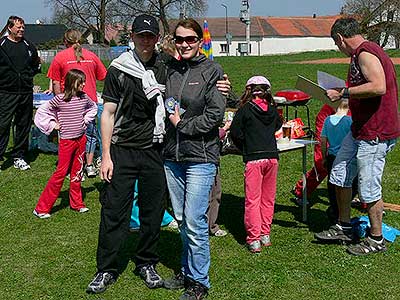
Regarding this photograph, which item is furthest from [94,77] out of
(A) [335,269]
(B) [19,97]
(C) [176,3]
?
(C) [176,3]

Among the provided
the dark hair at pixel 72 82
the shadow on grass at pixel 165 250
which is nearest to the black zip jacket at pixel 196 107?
the shadow on grass at pixel 165 250

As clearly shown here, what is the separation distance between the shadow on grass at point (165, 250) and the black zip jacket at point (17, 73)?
369cm

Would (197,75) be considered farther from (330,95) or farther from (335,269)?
(335,269)

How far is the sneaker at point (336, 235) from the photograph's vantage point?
527 centimetres

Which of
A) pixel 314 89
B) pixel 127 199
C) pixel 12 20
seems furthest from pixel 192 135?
pixel 12 20

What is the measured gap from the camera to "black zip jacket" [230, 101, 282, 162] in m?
5.15

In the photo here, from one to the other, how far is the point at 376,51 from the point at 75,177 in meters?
3.38

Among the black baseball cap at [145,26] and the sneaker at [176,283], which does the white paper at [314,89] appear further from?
the sneaker at [176,283]

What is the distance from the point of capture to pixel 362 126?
15.9 ft

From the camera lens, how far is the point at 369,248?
16.6ft

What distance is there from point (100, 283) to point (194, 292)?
72 cm

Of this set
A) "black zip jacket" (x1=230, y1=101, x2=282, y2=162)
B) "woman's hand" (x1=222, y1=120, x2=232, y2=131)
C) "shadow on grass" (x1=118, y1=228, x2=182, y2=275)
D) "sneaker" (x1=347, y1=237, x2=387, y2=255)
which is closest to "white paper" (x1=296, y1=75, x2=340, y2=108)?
"black zip jacket" (x1=230, y1=101, x2=282, y2=162)

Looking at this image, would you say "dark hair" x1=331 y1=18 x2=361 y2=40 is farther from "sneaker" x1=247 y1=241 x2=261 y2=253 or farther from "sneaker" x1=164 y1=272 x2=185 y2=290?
"sneaker" x1=164 y1=272 x2=185 y2=290

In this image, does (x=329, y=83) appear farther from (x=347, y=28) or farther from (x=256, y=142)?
(x=256, y=142)
